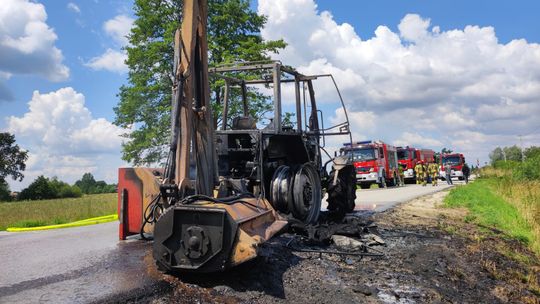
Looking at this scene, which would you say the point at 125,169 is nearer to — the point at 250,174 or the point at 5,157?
the point at 250,174

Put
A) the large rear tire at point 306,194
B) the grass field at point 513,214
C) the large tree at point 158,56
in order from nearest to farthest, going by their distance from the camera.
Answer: the large rear tire at point 306,194, the grass field at point 513,214, the large tree at point 158,56

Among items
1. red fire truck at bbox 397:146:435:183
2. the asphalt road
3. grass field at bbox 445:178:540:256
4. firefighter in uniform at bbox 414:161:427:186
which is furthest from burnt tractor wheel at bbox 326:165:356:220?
red fire truck at bbox 397:146:435:183

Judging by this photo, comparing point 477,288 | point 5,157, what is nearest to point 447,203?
point 477,288

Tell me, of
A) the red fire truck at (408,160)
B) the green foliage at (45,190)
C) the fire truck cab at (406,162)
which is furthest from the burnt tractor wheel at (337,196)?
the green foliage at (45,190)

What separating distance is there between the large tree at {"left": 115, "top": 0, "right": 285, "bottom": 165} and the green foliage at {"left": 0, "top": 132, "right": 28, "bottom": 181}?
2764 cm

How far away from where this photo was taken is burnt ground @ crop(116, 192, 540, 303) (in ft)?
14.7

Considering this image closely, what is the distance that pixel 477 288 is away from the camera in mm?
5543

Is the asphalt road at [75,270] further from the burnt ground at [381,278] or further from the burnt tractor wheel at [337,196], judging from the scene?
the burnt tractor wheel at [337,196]

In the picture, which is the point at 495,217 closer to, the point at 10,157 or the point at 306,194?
the point at 306,194

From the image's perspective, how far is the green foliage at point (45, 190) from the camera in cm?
4399

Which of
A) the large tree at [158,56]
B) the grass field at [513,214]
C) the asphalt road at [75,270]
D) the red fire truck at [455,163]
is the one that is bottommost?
the grass field at [513,214]

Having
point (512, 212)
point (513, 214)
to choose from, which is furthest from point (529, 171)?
point (513, 214)

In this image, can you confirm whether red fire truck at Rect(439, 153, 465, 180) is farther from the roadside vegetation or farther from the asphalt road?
the asphalt road

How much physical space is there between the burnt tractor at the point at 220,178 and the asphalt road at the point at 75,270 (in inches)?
14.0
